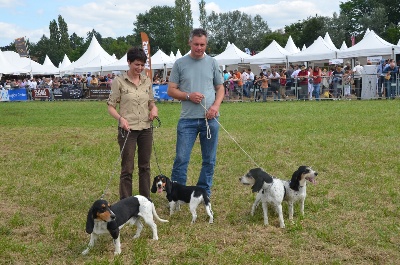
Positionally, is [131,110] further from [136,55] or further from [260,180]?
[260,180]

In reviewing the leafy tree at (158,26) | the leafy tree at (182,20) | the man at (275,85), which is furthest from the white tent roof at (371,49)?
the leafy tree at (158,26)

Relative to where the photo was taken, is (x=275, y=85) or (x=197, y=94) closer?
(x=197, y=94)

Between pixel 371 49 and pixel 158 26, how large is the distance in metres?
93.7

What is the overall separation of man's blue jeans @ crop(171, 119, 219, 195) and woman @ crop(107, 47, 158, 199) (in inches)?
15.6

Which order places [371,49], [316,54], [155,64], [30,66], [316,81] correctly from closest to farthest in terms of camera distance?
[316,81]
[371,49]
[316,54]
[155,64]
[30,66]

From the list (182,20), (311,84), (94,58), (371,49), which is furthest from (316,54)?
(182,20)

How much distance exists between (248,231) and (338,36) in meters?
75.4

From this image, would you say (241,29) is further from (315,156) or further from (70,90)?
(315,156)

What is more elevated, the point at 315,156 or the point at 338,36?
the point at 338,36

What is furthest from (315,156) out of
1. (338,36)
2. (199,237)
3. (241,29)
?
(241,29)

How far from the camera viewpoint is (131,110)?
18.9 feet

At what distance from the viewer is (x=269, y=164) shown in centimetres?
872

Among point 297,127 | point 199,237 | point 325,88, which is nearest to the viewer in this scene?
point 199,237

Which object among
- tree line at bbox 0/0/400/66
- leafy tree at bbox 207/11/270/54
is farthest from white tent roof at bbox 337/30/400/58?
leafy tree at bbox 207/11/270/54
